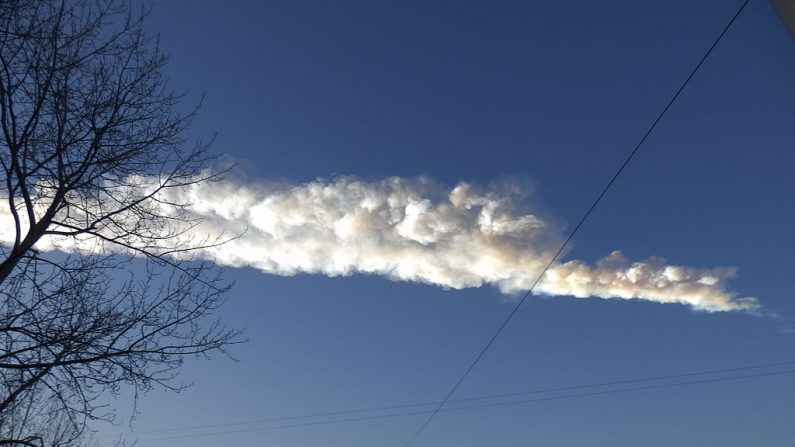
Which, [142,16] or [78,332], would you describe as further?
[142,16]

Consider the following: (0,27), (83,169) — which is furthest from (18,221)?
(0,27)

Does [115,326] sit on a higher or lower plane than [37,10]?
lower

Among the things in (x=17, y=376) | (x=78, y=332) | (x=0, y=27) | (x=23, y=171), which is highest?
(x=0, y=27)

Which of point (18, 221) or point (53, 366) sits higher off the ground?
point (18, 221)

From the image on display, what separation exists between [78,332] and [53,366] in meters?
0.38

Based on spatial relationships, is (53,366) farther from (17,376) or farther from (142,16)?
(142,16)

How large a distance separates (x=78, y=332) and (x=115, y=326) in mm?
341

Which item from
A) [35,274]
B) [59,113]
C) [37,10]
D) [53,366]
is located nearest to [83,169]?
[59,113]

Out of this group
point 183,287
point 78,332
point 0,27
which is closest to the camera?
point 0,27

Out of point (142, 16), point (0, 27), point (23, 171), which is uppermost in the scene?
point (142, 16)

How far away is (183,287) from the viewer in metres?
6.32

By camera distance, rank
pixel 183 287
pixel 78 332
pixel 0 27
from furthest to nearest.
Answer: pixel 183 287 → pixel 78 332 → pixel 0 27

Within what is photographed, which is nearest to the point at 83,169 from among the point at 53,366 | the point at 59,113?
the point at 59,113

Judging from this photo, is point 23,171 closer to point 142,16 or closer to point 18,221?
point 18,221
